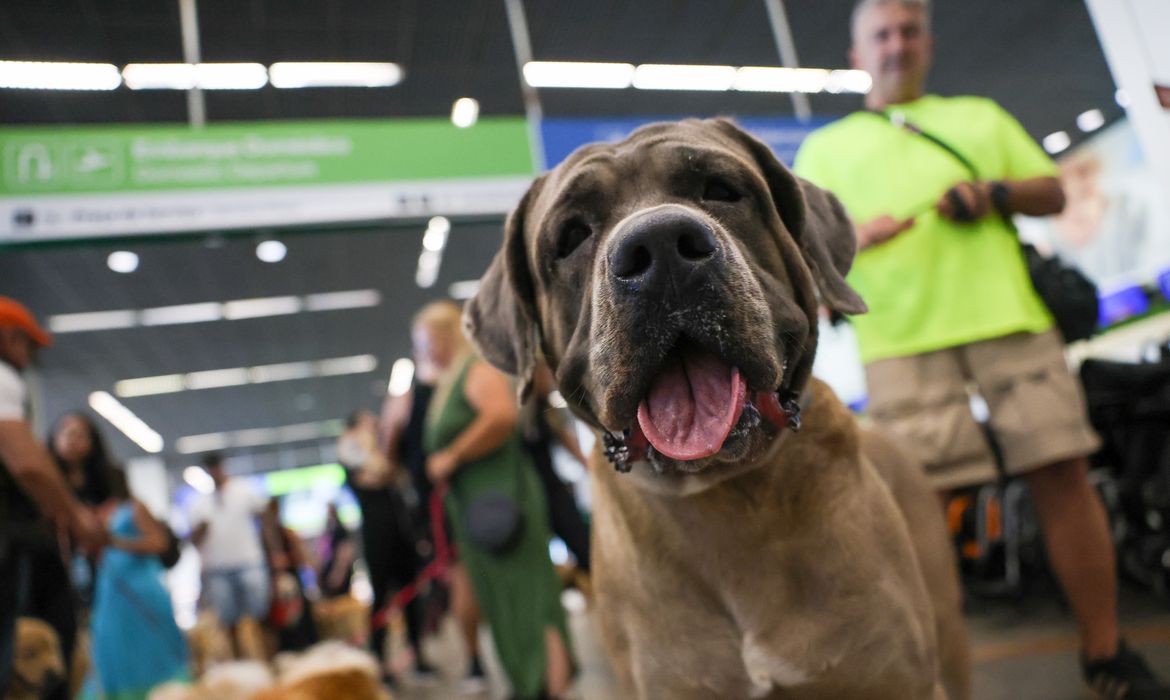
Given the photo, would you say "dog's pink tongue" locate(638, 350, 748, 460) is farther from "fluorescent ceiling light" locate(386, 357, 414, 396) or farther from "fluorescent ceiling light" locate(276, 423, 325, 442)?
"fluorescent ceiling light" locate(276, 423, 325, 442)

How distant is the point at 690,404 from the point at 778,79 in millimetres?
9052

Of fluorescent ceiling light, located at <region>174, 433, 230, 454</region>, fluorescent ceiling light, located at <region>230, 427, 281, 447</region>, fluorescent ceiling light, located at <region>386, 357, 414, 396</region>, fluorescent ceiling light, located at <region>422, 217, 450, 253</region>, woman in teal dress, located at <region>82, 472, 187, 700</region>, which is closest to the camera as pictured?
woman in teal dress, located at <region>82, 472, 187, 700</region>

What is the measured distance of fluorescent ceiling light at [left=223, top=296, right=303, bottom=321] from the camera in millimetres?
14516

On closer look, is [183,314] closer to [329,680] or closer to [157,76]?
[157,76]

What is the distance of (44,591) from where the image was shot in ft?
10.5

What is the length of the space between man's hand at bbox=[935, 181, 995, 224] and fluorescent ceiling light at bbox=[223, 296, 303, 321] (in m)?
13.8

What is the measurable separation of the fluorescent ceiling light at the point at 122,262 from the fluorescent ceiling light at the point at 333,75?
467 cm

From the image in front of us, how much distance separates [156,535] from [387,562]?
1.42m

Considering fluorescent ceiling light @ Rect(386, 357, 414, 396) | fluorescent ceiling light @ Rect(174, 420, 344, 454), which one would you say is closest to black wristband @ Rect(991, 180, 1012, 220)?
fluorescent ceiling light @ Rect(386, 357, 414, 396)

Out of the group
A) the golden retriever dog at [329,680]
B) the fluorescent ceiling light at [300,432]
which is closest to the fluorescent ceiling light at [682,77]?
the golden retriever dog at [329,680]

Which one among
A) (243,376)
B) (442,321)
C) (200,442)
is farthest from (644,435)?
(200,442)

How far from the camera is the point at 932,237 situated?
242 cm

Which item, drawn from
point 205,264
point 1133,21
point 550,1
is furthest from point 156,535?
point 205,264

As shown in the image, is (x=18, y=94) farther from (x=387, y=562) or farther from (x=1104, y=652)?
(x=1104, y=652)
